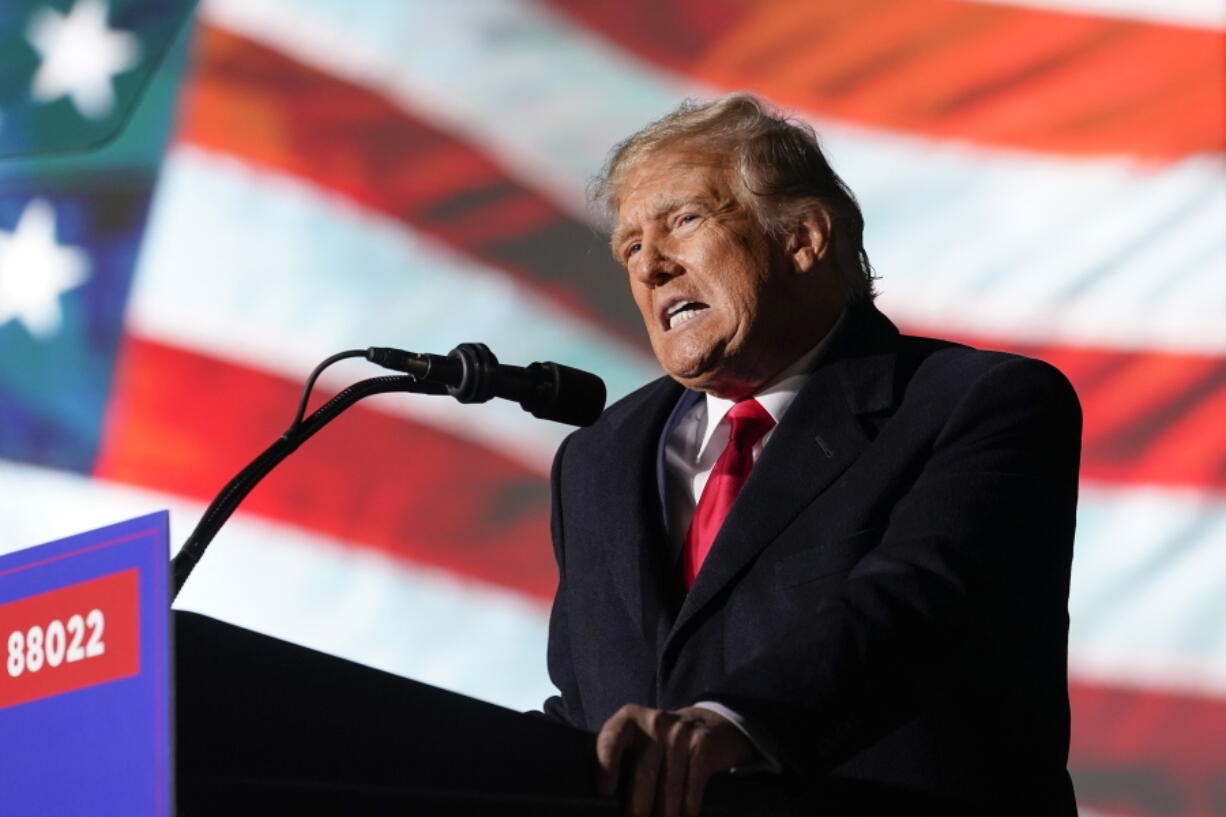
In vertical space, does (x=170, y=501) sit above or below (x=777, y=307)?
above

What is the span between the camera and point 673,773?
92cm

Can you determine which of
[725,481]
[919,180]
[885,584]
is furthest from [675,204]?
[919,180]

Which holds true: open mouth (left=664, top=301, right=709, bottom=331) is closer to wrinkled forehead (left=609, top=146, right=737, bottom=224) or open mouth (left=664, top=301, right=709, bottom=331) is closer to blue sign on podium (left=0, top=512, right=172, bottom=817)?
wrinkled forehead (left=609, top=146, right=737, bottom=224)

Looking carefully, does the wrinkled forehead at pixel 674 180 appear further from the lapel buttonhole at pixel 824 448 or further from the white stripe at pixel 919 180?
the white stripe at pixel 919 180

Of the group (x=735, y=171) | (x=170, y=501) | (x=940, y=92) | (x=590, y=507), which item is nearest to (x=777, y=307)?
(x=735, y=171)

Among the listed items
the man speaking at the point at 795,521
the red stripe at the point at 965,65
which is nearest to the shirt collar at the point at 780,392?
the man speaking at the point at 795,521

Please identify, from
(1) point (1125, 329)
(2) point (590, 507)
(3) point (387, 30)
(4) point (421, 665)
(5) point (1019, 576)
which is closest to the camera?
(5) point (1019, 576)

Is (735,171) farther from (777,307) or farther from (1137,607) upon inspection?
(1137,607)

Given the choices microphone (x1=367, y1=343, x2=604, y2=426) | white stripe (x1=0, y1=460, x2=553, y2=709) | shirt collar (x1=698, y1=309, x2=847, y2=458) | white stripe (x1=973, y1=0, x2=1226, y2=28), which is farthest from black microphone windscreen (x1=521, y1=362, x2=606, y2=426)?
white stripe (x1=973, y1=0, x2=1226, y2=28)

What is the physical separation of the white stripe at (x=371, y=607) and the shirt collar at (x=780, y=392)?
1.02 meters

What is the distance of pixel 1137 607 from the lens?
7.99ft

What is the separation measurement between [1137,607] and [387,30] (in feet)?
5.97

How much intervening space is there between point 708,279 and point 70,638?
1144mm

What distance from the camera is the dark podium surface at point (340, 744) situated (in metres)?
0.79
